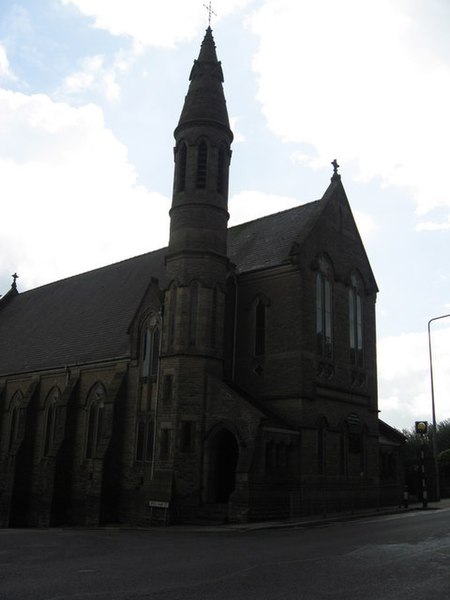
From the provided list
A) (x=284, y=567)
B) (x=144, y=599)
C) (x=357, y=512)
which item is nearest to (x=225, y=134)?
(x=357, y=512)

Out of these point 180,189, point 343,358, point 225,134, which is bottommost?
point 343,358

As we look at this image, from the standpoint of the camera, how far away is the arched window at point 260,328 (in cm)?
2900

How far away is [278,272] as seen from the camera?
1142 inches

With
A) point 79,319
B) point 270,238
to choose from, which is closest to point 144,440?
point 270,238

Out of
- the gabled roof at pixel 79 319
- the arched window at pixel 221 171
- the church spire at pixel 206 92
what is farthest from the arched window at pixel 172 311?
the church spire at pixel 206 92

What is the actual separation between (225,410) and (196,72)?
17074 millimetres

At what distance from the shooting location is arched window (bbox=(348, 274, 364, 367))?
→ 31.7 meters

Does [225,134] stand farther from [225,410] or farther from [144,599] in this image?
[144,599]

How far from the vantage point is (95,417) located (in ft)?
107

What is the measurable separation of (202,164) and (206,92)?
3941 mm

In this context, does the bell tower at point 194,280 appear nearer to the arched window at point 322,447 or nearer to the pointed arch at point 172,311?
the pointed arch at point 172,311

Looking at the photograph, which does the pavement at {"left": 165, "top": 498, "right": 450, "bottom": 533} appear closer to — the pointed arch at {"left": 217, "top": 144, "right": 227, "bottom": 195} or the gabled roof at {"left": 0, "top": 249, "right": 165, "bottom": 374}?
the gabled roof at {"left": 0, "top": 249, "right": 165, "bottom": 374}

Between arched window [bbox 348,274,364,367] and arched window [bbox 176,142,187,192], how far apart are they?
33.0ft

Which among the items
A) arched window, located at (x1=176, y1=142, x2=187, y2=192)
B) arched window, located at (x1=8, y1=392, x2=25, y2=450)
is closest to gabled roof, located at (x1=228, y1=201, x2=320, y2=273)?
arched window, located at (x1=176, y1=142, x2=187, y2=192)
